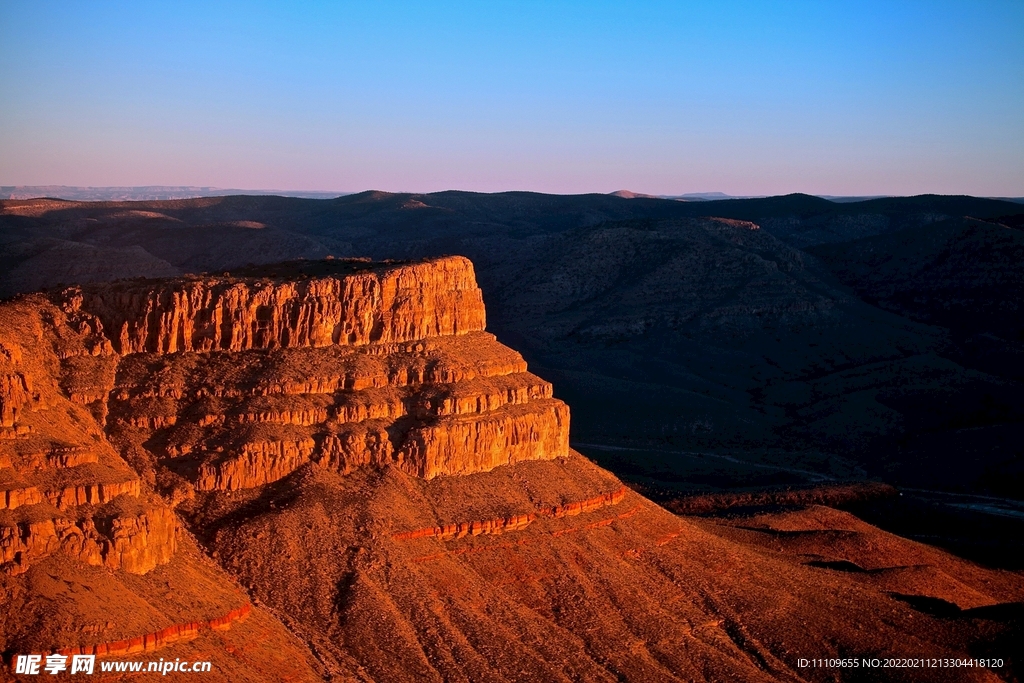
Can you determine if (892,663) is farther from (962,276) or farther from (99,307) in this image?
(962,276)

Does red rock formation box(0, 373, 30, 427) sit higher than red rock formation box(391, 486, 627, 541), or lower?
higher

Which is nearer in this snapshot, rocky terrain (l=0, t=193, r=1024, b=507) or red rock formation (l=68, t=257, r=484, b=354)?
red rock formation (l=68, t=257, r=484, b=354)

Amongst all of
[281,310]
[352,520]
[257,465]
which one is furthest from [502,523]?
[281,310]

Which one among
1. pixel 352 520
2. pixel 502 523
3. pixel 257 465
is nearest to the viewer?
pixel 257 465

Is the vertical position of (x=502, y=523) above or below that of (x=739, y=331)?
above

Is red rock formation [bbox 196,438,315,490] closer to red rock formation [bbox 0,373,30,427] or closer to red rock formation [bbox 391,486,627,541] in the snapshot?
red rock formation [bbox 391,486,627,541]

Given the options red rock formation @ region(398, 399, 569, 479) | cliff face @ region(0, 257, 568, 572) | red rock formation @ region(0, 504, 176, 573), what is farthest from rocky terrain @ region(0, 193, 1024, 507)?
red rock formation @ region(0, 504, 176, 573)

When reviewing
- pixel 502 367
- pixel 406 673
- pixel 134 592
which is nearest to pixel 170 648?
pixel 134 592

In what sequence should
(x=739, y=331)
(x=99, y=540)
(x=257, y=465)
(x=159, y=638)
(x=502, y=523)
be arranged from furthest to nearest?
(x=739, y=331) < (x=502, y=523) < (x=257, y=465) < (x=99, y=540) < (x=159, y=638)

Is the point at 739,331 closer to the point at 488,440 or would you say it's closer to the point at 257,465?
the point at 488,440
